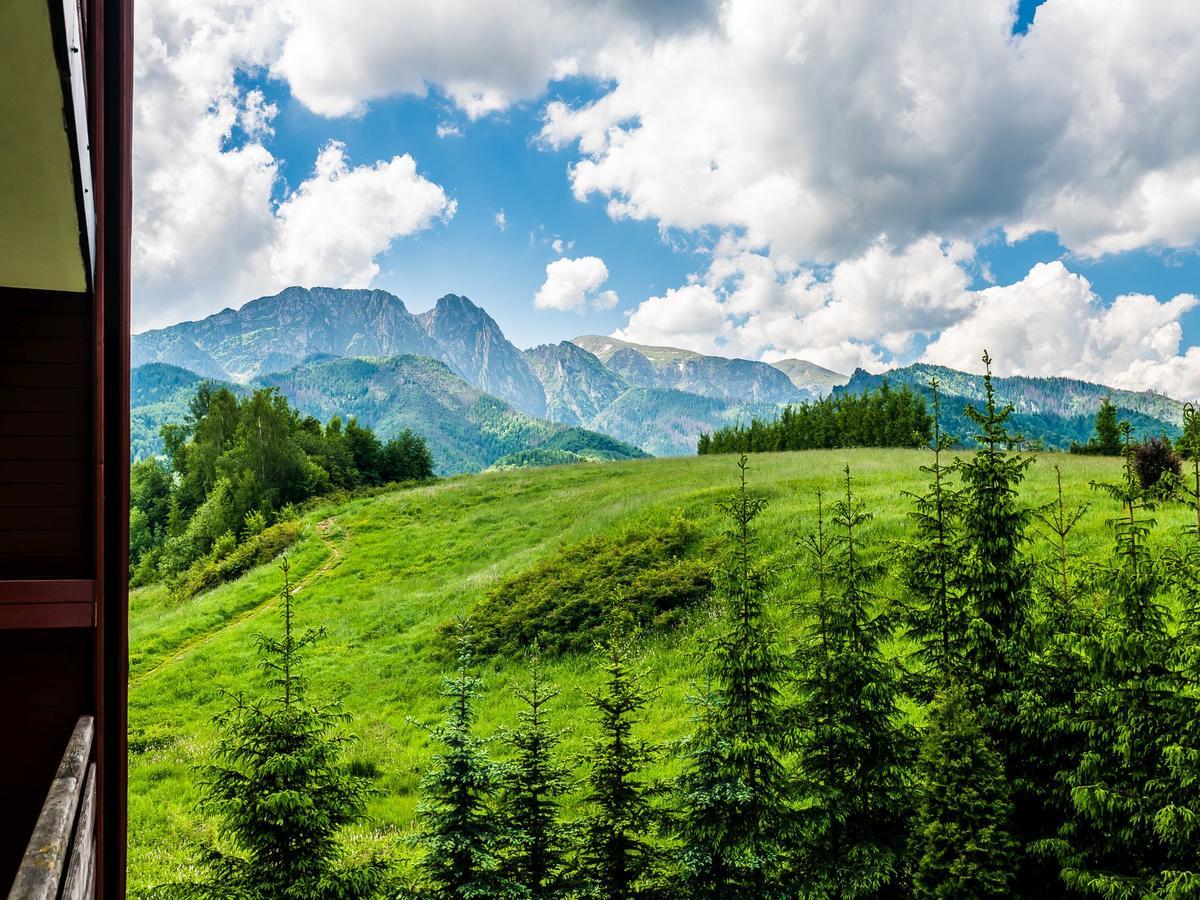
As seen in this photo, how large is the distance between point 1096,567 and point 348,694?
18130mm

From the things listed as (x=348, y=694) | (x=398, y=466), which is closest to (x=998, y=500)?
(x=348, y=694)

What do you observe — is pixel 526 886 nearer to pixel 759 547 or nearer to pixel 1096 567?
pixel 1096 567

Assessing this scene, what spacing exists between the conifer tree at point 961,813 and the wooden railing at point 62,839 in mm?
7932

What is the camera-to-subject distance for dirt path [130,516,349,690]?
23.7 metres

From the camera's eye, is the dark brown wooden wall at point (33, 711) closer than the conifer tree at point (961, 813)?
Yes

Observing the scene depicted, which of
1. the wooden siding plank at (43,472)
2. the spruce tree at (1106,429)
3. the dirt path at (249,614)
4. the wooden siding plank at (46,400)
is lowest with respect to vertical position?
the dirt path at (249,614)

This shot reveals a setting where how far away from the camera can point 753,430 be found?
9481cm

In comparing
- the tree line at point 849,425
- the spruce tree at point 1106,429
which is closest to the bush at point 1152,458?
the spruce tree at point 1106,429

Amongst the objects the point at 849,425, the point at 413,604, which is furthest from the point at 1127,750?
the point at 849,425

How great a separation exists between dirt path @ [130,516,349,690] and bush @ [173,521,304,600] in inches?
84.8

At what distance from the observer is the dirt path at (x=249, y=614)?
23.7 m

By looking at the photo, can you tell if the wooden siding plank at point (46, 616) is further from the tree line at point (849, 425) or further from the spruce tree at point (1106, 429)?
the spruce tree at point (1106, 429)

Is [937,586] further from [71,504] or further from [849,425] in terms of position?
[849,425]

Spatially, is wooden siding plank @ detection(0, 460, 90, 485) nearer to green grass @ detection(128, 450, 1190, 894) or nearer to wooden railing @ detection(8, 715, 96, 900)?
wooden railing @ detection(8, 715, 96, 900)
